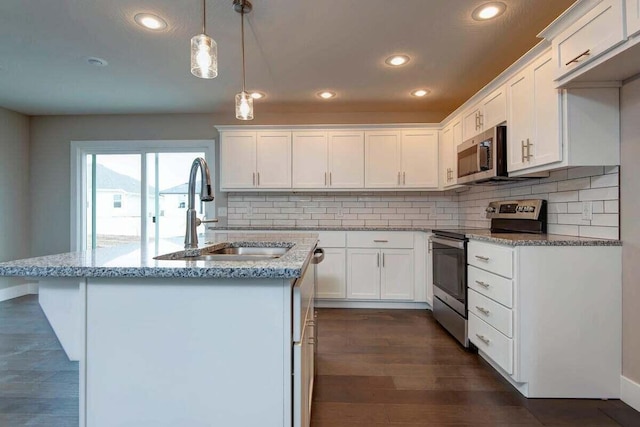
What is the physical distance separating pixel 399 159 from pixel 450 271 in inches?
60.7

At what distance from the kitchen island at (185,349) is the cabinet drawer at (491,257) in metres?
1.53

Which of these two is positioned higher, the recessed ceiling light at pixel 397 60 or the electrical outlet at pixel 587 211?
the recessed ceiling light at pixel 397 60

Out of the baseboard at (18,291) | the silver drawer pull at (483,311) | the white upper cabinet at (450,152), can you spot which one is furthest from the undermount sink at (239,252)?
the baseboard at (18,291)

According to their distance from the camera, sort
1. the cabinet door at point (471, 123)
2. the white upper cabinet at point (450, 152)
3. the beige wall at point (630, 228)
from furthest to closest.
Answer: the white upper cabinet at point (450, 152)
the cabinet door at point (471, 123)
the beige wall at point (630, 228)

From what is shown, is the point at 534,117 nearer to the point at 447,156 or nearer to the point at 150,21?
the point at 447,156

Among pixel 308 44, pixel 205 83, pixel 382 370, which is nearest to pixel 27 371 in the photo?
pixel 382 370

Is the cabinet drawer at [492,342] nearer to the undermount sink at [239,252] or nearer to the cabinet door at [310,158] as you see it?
the undermount sink at [239,252]

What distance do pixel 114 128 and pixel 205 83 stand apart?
1889 millimetres

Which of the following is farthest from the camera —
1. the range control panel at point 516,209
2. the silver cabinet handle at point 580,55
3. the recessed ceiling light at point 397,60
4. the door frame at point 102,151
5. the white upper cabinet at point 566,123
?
the door frame at point 102,151

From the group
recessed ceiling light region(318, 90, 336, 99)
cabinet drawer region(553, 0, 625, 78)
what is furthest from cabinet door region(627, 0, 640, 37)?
recessed ceiling light region(318, 90, 336, 99)

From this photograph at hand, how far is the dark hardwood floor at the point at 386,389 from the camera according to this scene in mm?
1684

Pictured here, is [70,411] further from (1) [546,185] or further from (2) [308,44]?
(1) [546,185]

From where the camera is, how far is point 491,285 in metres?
2.15

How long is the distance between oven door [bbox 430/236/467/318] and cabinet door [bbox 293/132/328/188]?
146cm
